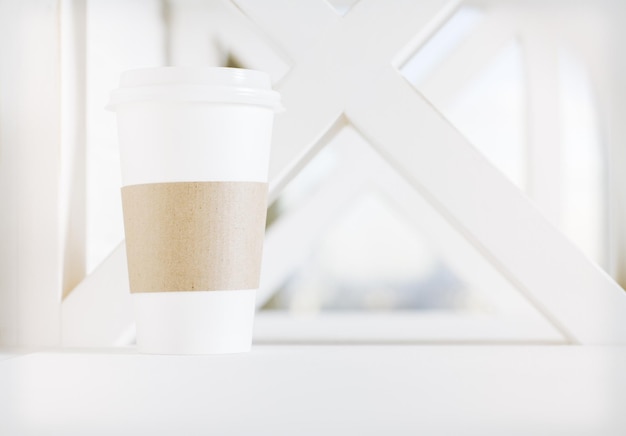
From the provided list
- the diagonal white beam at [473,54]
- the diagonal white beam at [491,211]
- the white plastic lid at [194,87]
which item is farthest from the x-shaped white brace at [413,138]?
the diagonal white beam at [473,54]

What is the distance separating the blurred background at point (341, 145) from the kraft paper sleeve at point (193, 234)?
187mm

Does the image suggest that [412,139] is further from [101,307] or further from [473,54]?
[473,54]

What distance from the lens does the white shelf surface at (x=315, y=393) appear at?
51 centimetres

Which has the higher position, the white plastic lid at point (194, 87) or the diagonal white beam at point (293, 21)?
the diagonal white beam at point (293, 21)

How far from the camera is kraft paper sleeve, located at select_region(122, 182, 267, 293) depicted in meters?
0.85

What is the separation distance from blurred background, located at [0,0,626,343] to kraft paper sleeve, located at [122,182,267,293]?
19cm

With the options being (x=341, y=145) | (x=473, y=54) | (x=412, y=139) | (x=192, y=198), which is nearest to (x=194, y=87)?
(x=192, y=198)

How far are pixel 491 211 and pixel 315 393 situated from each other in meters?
Answer: 0.43

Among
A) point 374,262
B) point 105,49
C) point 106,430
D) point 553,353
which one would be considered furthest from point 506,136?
point 106,430

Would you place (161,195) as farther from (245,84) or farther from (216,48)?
(216,48)

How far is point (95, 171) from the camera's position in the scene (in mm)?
1172

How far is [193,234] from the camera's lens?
85 centimetres

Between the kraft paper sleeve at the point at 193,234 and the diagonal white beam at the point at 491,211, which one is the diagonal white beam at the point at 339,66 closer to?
the diagonal white beam at the point at 491,211

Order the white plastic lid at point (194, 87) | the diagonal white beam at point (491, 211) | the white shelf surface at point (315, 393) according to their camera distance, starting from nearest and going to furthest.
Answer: the white shelf surface at point (315, 393)
the white plastic lid at point (194, 87)
the diagonal white beam at point (491, 211)
